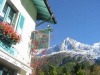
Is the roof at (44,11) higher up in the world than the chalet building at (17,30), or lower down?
higher up

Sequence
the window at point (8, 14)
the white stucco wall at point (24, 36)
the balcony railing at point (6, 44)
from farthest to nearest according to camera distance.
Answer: the white stucco wall at point (24, 36) → the window at point (8, 14) → the balcony railing at point (6, 44)

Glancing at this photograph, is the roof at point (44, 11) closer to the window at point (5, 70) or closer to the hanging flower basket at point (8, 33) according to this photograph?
the hanging flower basket at point (8, 33)

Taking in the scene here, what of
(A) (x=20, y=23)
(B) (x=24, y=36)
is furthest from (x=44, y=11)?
(A) (x=20, y=23)

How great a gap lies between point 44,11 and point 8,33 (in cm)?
438

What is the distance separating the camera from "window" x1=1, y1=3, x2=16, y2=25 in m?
8.93

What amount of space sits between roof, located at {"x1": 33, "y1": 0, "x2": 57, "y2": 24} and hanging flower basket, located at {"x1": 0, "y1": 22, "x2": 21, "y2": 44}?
313 cm

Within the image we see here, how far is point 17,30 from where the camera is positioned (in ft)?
31.5

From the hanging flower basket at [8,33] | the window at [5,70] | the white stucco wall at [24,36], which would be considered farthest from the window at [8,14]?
the window at [5,70]

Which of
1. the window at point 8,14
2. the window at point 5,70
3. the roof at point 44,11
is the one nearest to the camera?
the window at point 5,70

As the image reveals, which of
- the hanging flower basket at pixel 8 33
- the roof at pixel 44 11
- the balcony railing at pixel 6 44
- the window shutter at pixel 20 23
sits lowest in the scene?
the balcony railing at pixel 6 44

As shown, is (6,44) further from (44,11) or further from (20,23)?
(44,11)

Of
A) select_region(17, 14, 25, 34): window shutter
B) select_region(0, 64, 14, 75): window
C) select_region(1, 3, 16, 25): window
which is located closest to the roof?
select_region(17, 14, 25, 34): window shutter

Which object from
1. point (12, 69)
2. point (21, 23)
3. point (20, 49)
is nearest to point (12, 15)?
point (21, 23)

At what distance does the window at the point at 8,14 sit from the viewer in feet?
29.3
